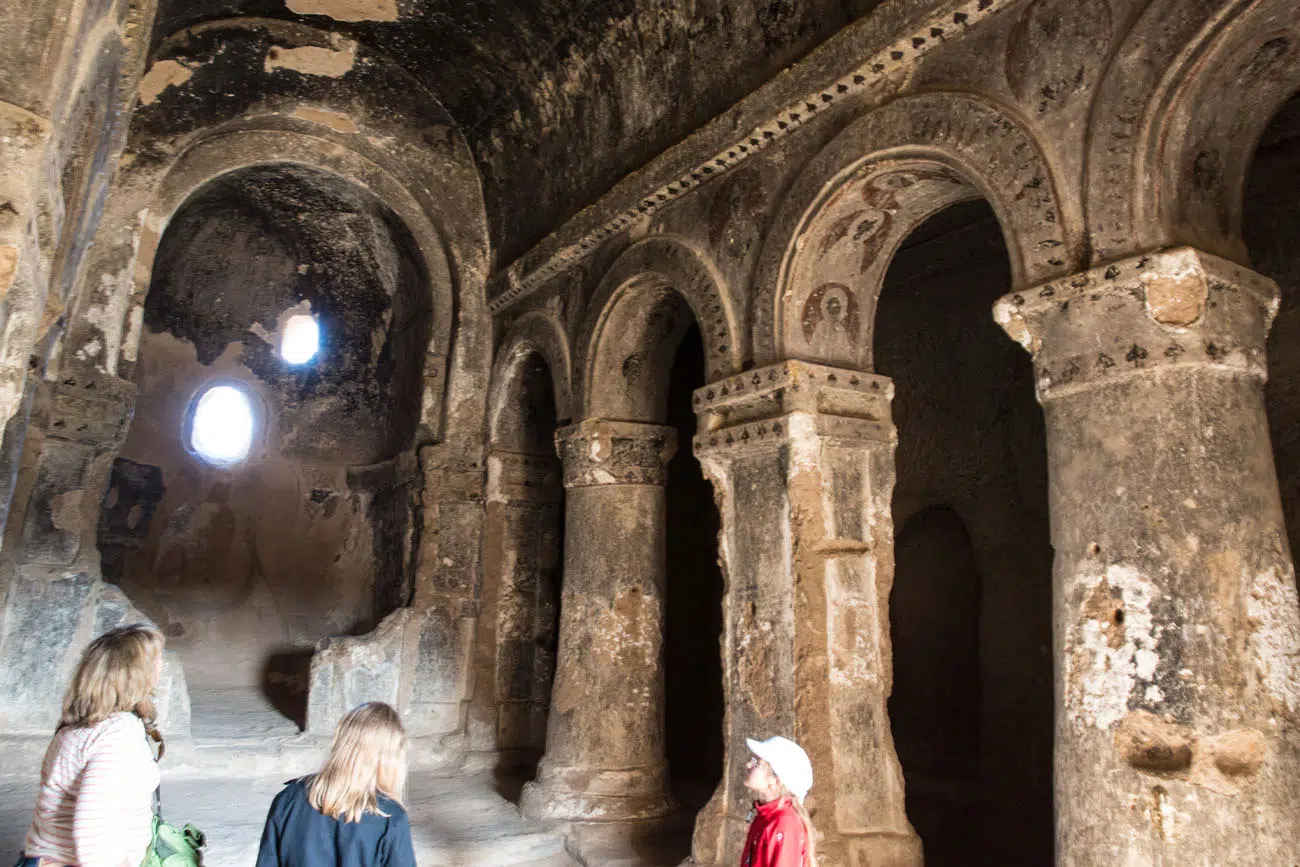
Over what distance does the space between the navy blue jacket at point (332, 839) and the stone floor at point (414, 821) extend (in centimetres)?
275

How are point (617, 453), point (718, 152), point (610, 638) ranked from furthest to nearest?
point (617, 453), point (610, 638), point (718, 152)

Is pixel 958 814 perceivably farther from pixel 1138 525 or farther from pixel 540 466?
pixel 1138 525

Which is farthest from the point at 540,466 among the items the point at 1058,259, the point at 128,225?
the point at 1058,259

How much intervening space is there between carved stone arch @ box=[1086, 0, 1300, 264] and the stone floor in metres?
4.25

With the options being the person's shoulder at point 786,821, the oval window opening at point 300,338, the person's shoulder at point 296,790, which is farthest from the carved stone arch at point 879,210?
the oval window opening at point 300,338

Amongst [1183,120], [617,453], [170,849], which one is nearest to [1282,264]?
[1183,120]

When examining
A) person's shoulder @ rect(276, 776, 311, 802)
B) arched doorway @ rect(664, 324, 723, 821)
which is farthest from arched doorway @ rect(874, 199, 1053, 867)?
person's shoulder @ rect(276, 776, 311, 802)

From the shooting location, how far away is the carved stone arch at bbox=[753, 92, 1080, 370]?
3441mm

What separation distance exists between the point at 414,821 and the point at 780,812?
12.3ft

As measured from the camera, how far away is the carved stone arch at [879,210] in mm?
3441

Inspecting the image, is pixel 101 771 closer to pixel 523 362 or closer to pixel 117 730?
pixel 117 730

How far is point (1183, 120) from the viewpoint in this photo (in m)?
3.10

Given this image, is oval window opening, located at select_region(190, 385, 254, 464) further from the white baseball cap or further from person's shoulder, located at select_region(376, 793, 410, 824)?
the white baseball cap

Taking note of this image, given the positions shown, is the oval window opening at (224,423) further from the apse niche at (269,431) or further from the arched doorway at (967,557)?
the arched doorway at (967,557)
